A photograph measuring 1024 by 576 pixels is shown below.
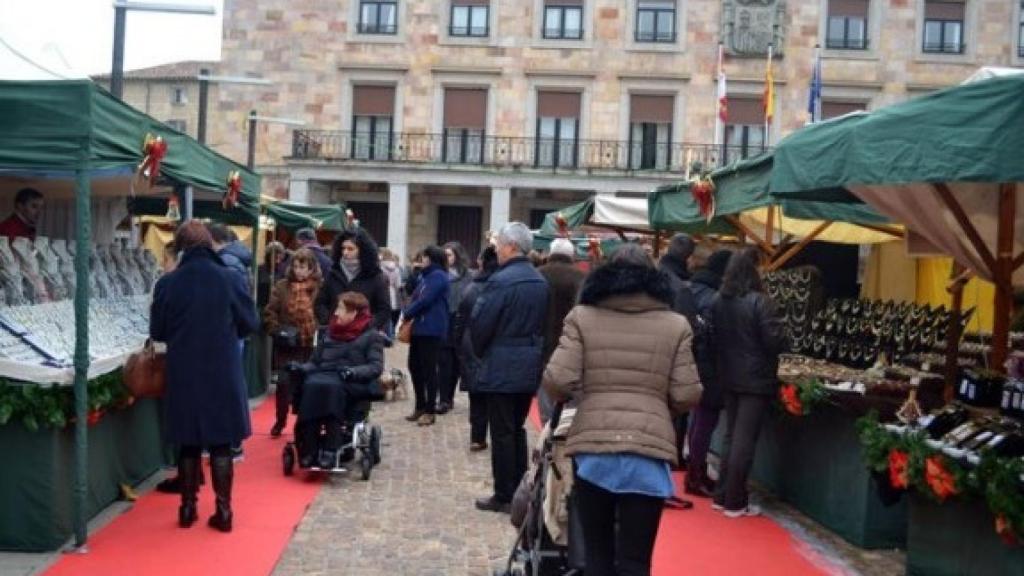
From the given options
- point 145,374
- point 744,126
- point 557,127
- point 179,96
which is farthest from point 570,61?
point 179,96

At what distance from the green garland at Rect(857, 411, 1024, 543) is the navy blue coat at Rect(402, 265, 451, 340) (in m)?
4.87

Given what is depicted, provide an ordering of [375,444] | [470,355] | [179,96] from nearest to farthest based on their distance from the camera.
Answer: [375,444]
[470,355]
[179,96]

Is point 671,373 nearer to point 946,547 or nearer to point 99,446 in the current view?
point 946,547

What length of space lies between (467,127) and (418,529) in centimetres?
2702

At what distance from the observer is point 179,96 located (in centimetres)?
5503

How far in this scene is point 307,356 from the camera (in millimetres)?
9766

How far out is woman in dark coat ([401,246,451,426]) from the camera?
10.2 metres

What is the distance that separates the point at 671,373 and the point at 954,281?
3441 mm

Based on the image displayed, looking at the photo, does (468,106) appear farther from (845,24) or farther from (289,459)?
(289,459)

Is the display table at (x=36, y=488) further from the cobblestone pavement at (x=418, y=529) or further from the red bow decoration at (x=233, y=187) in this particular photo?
the red bow decoration at (x=233, y=187)

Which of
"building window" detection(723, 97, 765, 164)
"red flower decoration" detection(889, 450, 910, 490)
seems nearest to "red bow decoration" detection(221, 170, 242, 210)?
"red flower decoration" detection(889, 450, 910, 490)

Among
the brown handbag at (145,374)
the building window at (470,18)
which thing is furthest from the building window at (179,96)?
the brown handbag at (145,374)

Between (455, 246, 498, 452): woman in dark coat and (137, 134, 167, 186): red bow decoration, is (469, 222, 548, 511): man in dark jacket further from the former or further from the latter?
(137, 134, 167, 186): red bow decoration

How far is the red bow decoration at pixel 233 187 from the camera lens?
940 cm
